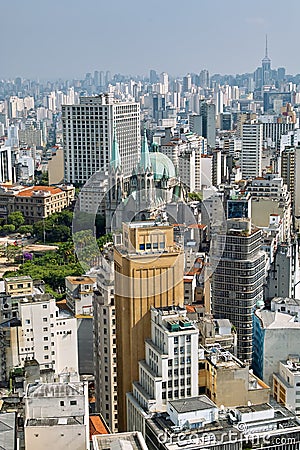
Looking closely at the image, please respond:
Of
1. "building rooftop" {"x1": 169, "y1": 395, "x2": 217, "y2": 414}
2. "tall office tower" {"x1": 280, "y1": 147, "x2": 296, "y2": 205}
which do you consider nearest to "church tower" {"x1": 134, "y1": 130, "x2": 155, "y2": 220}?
"building rooftop" {"x1": 169, "y1": 395, "x2": 217, "y2": 414}

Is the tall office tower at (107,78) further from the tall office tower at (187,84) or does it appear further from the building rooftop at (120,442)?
the tall office tower at (187,84)

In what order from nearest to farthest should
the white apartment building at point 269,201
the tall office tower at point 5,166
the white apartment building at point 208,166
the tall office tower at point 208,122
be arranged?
the white apartment building at point 269,201
the white apartment building at point 208,166
the tall office tower at point 5,166
the tall office tower at point 208,122

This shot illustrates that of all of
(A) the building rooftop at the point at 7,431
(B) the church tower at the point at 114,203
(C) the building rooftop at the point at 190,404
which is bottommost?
(C) the building rooftop at the point at 190,404

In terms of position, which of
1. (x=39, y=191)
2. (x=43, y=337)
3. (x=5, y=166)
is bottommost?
(x=43, y=337)

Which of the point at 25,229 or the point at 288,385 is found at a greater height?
the point at 288,385

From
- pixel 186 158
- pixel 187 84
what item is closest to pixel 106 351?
pixel 186 158

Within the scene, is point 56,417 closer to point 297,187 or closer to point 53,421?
point 53,421

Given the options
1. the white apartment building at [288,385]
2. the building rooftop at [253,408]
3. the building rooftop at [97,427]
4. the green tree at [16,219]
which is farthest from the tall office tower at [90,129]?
the building rooftop at [253,408]
